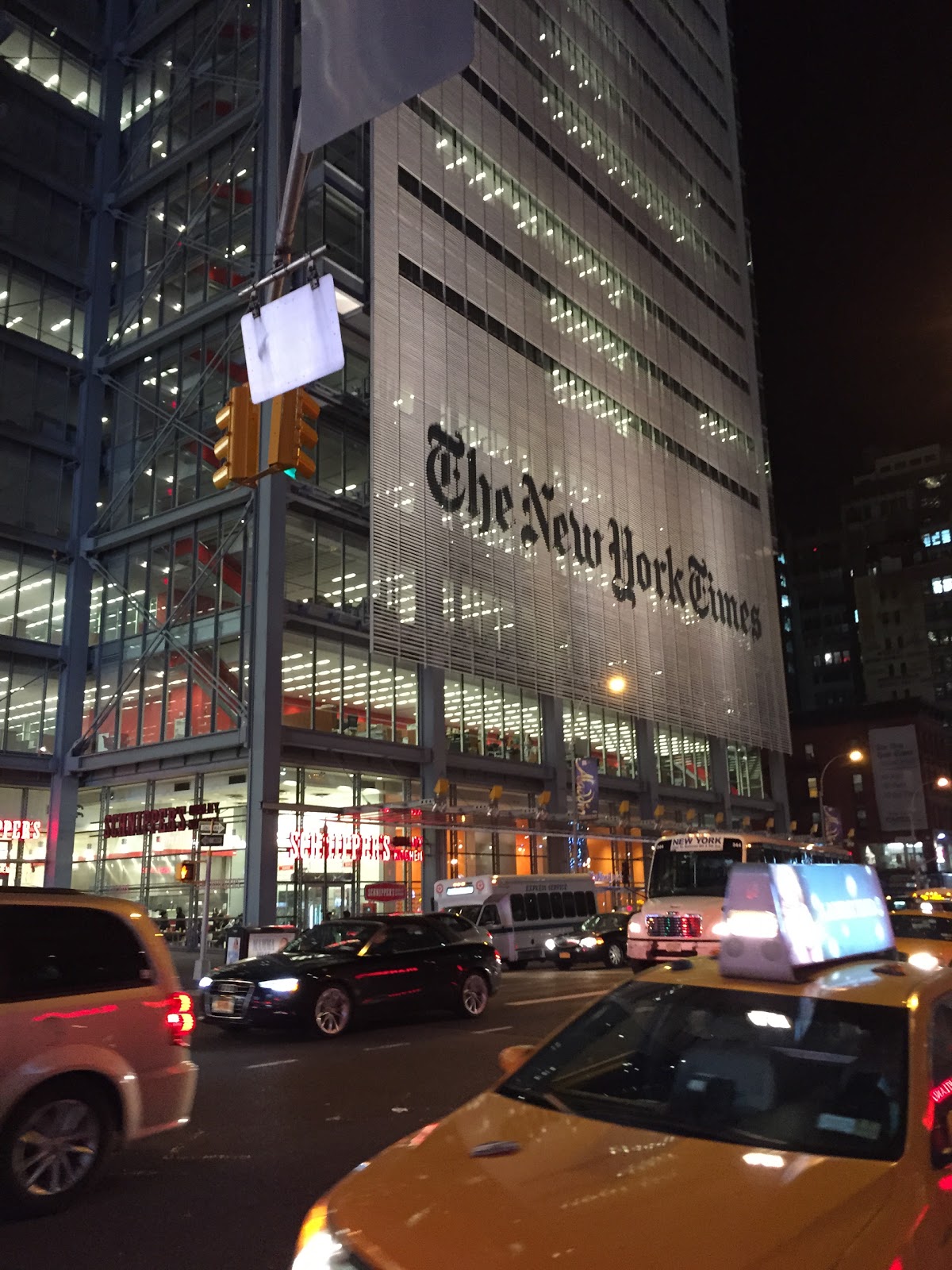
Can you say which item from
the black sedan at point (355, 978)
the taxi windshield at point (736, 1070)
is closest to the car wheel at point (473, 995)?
the black sedan at point (355, 978)

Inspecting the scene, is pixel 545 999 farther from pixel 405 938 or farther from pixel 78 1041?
pixel 78 1041

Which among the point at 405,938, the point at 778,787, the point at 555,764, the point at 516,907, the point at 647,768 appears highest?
the point at 647,768

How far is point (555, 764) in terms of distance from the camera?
41500mm

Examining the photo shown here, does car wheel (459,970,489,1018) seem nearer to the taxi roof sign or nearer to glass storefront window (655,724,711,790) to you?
the taxi roof sign

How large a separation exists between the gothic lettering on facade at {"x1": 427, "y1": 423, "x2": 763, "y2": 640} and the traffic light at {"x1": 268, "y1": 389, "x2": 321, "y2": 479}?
2636 centimetres

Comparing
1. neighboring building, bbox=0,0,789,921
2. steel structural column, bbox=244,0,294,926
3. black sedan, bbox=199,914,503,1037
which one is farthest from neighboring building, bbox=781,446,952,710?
black sedan, bbox=199,914,503,1037

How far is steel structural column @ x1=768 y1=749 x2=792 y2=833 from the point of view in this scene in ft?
193

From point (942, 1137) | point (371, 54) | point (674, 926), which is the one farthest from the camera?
point (674, 926)

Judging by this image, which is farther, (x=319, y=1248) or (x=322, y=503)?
(x=322, y=503)

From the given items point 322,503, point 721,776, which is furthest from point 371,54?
point 721,776

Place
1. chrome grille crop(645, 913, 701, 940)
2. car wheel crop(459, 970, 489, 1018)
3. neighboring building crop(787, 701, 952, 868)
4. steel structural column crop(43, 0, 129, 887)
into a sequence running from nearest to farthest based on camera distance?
car wheel crop(459, 970, 489, 1018)
chrome grille crop(645, 913, 701, 940)
steel structural column crop(43, 0, 129, 887)
neighboring building crop(787, 701, 952, 868)

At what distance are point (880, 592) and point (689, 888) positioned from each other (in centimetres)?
11818

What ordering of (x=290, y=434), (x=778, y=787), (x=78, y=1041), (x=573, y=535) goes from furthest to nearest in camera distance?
(x=778, y=787)
(x=573, y=535)
(x=290, y=434)
(x=78, y=1041)

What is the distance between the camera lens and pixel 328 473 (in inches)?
1384
